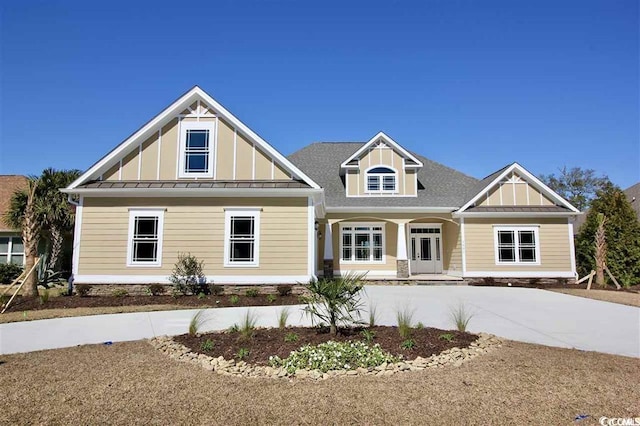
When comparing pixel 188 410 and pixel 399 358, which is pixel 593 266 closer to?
pixel 399 358

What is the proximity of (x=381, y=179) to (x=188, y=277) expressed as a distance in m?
11.0

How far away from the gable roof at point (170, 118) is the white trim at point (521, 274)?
29.4ft

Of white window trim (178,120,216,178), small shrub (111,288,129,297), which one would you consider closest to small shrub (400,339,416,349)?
white window trim (178,120,216,178)

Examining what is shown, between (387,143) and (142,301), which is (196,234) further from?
(387,143)

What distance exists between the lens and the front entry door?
20500 mm

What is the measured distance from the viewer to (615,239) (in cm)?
1791

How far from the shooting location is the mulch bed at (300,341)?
5984 mm

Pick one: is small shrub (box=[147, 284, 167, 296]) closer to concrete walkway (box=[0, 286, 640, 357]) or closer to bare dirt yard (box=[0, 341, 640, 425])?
concrete walkway (box=[0, 286, 640, 357])

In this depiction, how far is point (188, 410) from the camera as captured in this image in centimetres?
415

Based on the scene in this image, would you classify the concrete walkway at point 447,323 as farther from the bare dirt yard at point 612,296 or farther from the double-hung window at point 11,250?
the double-hung window at point 11,250

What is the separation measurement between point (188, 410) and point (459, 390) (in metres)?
3.08

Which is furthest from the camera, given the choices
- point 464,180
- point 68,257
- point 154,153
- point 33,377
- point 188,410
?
point 464,180

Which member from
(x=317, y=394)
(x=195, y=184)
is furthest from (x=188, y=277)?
(x=317, y=394)

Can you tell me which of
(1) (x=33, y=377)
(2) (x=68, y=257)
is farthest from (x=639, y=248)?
(2) (x=68, y=257)
